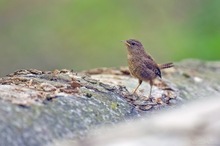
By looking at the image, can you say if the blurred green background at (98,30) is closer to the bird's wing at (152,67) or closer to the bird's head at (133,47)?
the bird's head at (133,47)

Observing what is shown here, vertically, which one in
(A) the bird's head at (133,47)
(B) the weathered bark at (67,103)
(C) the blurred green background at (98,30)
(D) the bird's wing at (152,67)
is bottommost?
(B) the weathered bark at (67,103)

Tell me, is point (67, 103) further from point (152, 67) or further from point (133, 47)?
point (133, 47)

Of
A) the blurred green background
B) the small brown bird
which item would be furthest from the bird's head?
the blurred green background

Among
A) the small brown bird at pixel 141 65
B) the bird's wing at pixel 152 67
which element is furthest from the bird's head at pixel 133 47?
the bird's wing at pixel 152 67

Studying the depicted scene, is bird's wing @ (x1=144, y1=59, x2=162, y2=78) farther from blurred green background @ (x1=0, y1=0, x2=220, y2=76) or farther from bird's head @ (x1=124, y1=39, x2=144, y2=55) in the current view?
blurred green background @ (x1=0, y1=0, x2=220, y2=76)

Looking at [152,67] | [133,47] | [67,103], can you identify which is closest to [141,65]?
[152,67]

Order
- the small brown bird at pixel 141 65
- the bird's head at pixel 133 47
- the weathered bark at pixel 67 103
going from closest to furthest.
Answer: the weathered bark at pixel 67 103
the small brown bird at pixel 141 65
the bird's head at pixel 133 47

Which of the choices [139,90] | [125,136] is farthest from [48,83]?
[125,136]
